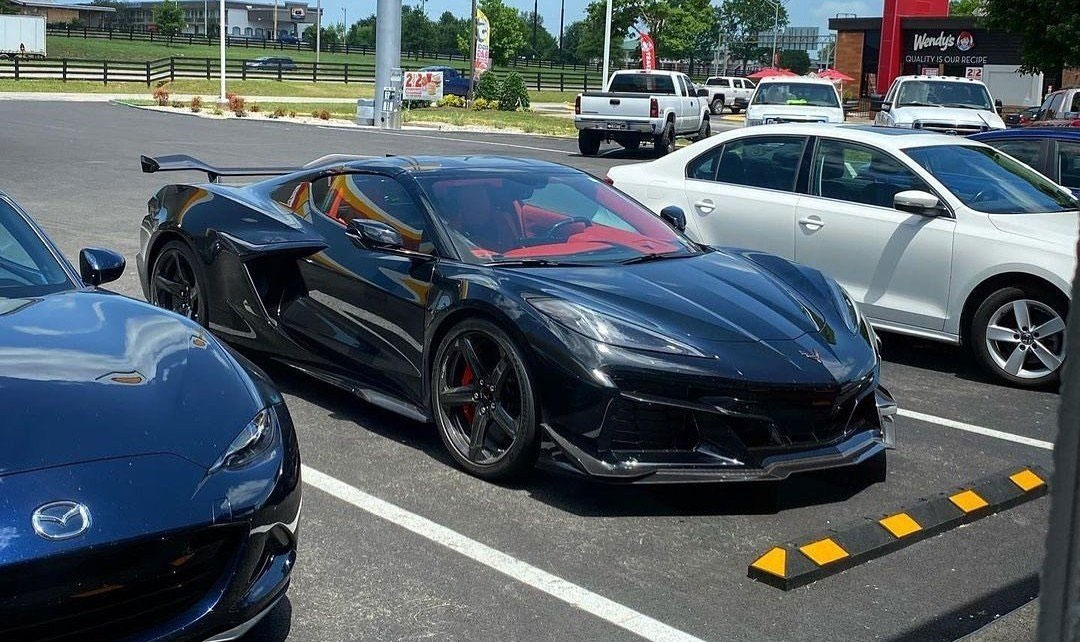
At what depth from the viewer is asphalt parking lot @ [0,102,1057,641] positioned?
4.03 meters

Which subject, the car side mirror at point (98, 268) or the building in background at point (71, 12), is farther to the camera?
the building in background at point (71, 12)

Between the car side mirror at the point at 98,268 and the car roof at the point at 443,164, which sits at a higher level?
the car roof at the point at 443,164

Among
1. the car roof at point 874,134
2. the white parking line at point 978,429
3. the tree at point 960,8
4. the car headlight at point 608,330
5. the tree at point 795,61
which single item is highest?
the tree at point 960,8

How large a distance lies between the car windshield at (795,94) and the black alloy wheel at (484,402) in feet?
71.0

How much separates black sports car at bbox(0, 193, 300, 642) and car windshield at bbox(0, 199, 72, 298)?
0.33m

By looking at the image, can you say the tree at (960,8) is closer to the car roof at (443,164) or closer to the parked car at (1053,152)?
the parked car at (1053,152)

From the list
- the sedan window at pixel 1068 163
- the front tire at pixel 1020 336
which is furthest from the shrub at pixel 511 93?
the front tire at pixel 1020 336

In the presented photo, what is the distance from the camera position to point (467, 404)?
17.8 ft

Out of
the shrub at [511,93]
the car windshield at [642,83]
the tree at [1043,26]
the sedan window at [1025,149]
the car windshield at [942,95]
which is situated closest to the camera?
the sedan window at [1025,149]

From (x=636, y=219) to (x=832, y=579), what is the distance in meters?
2.55

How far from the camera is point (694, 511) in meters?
5.11

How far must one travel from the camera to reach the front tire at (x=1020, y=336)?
7.43m

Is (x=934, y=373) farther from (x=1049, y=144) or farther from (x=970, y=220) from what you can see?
(x=1049, y=144)

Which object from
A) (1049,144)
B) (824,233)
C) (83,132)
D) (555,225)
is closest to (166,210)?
(555,225)
